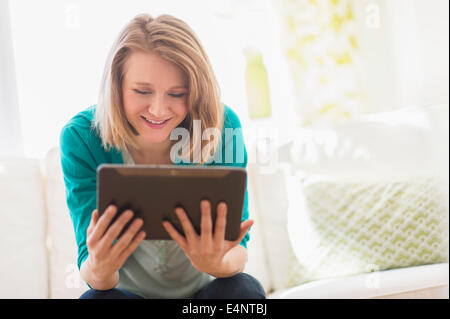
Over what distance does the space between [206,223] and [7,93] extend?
123 cm

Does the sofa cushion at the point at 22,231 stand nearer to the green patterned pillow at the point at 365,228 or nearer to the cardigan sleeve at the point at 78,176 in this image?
the cardigan sleeve at the point at 78,176

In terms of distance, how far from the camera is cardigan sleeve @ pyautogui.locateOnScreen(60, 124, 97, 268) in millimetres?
975

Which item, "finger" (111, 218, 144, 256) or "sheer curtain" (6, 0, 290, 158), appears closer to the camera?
"finger" (111, 218, 144, 256)

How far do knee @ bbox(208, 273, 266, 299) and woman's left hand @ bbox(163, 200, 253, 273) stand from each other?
2.6 inches

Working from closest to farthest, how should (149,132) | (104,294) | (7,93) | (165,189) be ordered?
1. (165,189)
2. (104,294)
3. (149,132)
4. (7,93)

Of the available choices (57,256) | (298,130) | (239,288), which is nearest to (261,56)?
(298,130)

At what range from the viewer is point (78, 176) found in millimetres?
Result: 1005

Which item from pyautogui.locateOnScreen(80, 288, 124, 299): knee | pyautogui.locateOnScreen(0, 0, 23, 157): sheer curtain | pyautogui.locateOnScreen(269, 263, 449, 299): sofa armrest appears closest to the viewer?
pyautogui.locateOnScreen(80, 288, 124, 299): knee

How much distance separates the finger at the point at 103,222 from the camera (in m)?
0.71

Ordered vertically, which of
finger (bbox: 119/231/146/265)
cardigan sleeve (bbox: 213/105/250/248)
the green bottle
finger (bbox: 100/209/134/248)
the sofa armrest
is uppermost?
the green bottle

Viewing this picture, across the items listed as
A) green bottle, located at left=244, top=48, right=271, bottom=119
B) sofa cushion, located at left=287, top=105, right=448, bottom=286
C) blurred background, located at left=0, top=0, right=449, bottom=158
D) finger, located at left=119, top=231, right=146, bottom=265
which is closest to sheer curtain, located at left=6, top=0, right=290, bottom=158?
blurred background, located at left=0, top=0, right=449, bottom=158

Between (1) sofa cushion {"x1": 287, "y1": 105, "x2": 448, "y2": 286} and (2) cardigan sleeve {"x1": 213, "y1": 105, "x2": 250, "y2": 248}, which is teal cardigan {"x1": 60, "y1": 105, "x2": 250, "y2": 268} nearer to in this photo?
(2) cardigan sleeve {"x1": 213, "y1": 105, "x2": 250, "y2": 248}

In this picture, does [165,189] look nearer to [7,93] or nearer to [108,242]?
[108,242]
